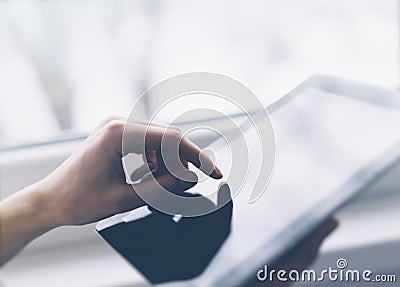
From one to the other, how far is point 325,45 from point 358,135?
148 mm

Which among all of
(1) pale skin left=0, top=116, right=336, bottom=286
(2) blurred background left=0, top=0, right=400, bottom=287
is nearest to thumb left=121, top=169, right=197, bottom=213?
(1) pale skin left=0, top=116, right=336, bottom=286

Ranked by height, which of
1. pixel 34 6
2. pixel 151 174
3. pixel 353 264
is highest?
pixel 34 6

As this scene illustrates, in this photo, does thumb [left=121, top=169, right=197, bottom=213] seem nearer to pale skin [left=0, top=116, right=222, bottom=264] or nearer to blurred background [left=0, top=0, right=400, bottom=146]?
pale skin [left=0, top=116, right=222, bottom=264]

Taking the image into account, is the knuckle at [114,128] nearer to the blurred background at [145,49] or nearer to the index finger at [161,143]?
the index finger at [161,143]

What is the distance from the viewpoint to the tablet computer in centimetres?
46

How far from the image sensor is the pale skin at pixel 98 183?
503mm

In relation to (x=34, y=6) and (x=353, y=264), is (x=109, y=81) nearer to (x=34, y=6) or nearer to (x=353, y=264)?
(x=34, y=6)

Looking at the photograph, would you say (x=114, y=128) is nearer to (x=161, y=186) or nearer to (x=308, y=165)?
(x=161, y=186)

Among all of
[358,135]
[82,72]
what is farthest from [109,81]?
[358,135]

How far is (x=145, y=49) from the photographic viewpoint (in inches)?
24.2

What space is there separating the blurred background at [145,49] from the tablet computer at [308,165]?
2.2 inches

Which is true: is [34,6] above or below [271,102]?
above

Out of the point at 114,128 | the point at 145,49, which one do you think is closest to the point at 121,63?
the point at 145,49

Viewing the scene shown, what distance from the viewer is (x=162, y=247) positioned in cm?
48
